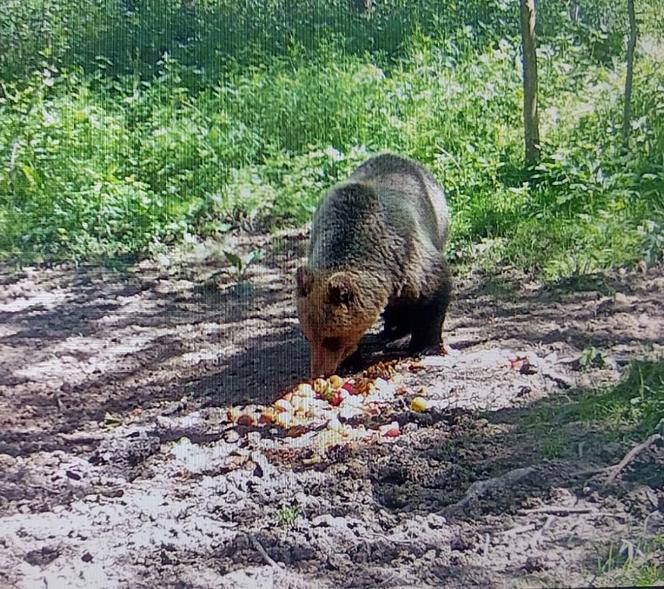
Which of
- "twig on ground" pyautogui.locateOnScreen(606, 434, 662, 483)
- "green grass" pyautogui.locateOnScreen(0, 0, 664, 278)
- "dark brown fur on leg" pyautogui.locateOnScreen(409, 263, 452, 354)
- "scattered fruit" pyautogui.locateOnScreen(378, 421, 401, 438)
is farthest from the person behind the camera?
"dark brown fur on leg" pyautogui.locateOnScreen(409, 263, 452, 354)

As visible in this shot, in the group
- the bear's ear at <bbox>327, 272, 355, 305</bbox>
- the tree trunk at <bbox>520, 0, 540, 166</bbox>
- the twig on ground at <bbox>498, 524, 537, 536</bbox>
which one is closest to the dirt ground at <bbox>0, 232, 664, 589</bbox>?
the twig on ground at <bbox>498, 524, 537, 536</bbox>

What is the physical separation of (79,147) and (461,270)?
927 mm

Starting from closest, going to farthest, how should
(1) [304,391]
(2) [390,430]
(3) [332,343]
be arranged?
(2) [390,430] < (1) [304,391] < (3) [332,343]

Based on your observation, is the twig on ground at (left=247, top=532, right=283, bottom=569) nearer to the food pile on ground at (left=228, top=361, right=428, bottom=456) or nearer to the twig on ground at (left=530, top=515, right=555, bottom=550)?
A: the food pile on ground at (left=228, top=361, right=428, bottom=456)

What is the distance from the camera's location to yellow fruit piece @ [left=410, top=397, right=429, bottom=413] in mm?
2117

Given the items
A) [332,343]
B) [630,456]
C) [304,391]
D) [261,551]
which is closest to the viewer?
[261,551]

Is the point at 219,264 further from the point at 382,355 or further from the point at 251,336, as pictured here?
the point at 382,355

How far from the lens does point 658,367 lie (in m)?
2.06

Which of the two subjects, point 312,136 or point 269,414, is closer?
point 269,414

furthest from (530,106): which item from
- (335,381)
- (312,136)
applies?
(335,381)

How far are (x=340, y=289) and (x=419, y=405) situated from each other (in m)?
0.32

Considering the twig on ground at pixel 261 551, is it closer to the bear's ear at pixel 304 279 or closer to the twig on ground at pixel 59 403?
the twig on ground at pixel 59 403

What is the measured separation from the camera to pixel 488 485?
190 centimetres

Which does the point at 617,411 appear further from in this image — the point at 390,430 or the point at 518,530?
the point at 390,430
